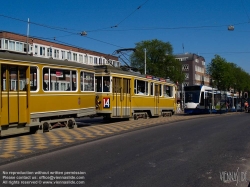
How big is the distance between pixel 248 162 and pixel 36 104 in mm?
7830

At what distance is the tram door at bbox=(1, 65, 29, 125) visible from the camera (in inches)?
463

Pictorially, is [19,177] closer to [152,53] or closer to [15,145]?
[15,145]

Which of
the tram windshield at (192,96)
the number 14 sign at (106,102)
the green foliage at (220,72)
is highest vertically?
the green foliage at (220,72)

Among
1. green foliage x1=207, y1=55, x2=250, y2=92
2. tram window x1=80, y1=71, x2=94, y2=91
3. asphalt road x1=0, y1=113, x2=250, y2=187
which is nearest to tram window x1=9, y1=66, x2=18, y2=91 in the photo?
asphalt road x1=0, y1=113, x2=250, y2=187

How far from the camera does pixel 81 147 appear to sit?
1061 centimetres

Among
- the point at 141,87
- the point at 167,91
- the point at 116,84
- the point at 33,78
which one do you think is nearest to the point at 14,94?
the point at 33,78

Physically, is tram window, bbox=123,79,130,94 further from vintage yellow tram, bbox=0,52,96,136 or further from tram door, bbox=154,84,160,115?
tram door, bbox=154,84,160,115

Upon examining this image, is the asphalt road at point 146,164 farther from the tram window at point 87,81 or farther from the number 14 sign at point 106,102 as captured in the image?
the number 14 sign at point 106,102

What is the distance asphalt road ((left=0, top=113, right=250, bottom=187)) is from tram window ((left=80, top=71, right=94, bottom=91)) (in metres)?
4.62

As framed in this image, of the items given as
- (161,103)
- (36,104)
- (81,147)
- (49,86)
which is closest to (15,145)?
(81,147)

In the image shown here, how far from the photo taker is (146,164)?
815 centimetres

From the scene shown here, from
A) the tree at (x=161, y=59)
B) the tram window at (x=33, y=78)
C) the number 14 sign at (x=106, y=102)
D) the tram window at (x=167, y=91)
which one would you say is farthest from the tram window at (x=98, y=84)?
the tree at (x=161, y=59)

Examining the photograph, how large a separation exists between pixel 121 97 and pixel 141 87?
2755 millimetres

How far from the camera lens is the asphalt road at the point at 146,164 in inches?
266
